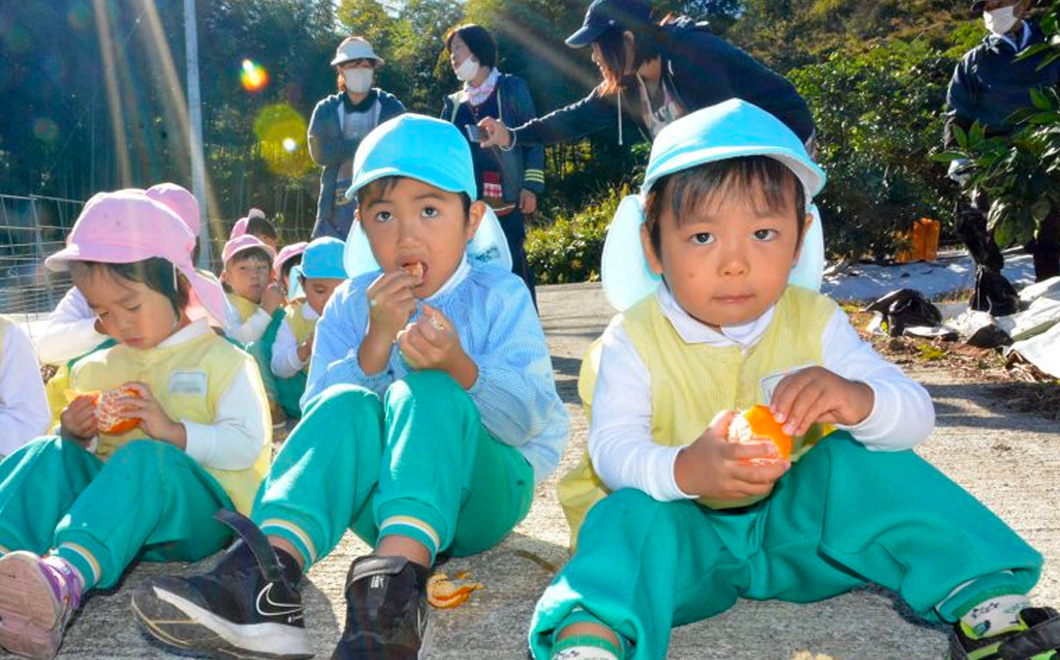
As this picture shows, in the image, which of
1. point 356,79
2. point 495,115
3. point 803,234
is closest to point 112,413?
point 803,234

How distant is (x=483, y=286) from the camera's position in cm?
259

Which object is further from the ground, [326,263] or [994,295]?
[326,263]

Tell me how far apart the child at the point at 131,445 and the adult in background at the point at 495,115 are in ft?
10.3

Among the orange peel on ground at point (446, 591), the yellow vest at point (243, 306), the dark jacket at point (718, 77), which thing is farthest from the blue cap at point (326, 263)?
the orange peel on ground at point (446, 591)

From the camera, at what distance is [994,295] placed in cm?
630

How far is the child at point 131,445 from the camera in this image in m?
2.04

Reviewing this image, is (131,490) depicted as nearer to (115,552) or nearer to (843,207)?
(115,552)

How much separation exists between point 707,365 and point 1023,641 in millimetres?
716

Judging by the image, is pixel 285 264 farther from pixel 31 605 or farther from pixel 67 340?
pixel 31 605

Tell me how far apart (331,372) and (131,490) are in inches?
19.2

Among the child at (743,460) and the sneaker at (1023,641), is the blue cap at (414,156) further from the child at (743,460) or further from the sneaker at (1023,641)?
the sneaker at (1023,641)

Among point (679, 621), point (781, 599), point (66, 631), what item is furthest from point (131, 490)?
point (781, 599)

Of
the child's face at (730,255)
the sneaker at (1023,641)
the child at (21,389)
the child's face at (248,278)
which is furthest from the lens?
the child's face at (248,278)

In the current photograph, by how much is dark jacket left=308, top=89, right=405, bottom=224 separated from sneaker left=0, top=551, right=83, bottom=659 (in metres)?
4.56
